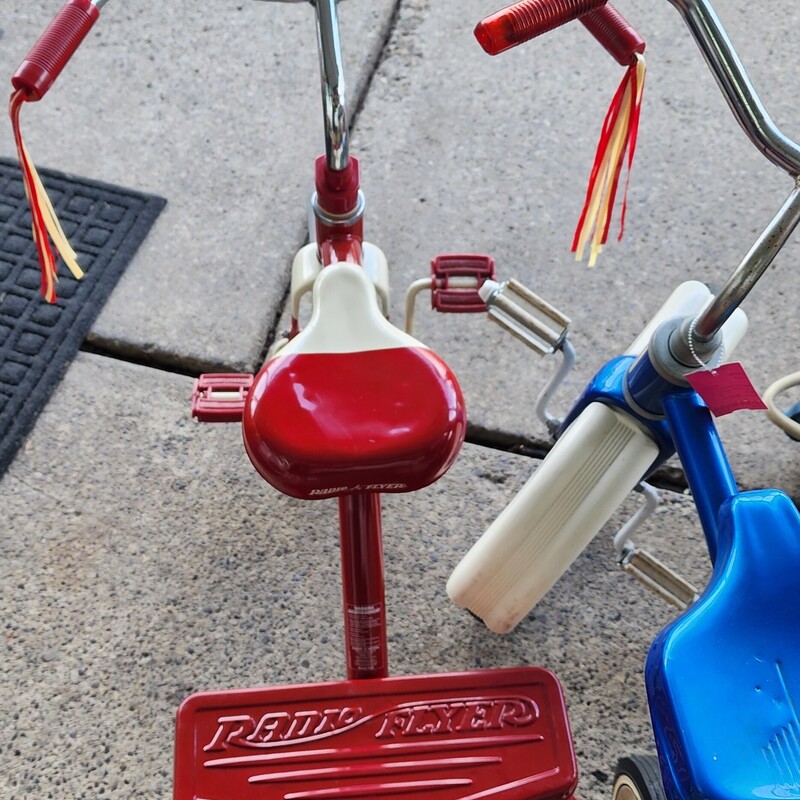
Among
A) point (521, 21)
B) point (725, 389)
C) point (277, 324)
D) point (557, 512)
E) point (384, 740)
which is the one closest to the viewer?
point (521, 21)

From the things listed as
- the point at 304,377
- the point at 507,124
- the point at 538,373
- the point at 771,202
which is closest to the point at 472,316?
the point at 538,373

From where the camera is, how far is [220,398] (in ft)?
3.33

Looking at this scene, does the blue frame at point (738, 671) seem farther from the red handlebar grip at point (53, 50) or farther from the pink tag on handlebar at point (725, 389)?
the red handlebar grip at point (53, 50)

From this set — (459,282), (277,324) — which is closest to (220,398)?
(459,282)

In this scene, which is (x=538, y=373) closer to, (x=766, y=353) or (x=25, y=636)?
(x=766, y=353)

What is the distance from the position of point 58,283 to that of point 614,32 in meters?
1.00

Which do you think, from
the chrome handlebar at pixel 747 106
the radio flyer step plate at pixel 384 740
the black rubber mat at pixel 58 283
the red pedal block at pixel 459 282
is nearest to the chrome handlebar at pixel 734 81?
the chrome handlebar at pixel 747 106

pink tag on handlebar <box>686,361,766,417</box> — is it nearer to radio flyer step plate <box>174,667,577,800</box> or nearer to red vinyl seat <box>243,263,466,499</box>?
red vinyl seat <box>243,263,466,499</box>

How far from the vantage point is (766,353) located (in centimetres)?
141

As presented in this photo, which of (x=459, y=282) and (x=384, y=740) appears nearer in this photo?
(x=384, y=740)

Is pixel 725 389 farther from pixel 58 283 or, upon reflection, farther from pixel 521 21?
pixel 58 283

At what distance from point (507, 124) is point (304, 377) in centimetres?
108

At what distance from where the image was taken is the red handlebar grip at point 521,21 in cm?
64

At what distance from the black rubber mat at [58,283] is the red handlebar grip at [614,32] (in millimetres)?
941
